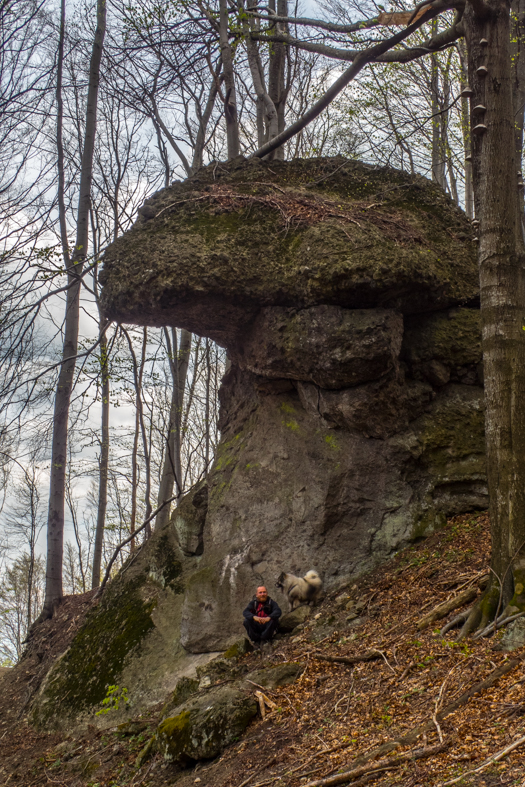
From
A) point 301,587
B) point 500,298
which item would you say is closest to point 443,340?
point 500,298

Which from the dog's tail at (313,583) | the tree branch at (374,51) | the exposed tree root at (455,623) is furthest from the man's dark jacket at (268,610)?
the tree branch at (374,51)

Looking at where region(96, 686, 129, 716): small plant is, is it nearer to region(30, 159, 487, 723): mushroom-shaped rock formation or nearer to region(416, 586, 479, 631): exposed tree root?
region(30, 159, 487, 723): mushroom-shaped rock formation

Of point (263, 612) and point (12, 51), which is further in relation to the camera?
point (12, 51)

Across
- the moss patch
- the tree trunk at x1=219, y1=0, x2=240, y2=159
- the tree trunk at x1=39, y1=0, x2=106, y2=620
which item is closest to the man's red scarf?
the moss patch

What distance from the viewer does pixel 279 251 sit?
8.33 m

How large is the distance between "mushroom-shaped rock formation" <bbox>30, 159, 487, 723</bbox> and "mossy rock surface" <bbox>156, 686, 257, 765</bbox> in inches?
95.7

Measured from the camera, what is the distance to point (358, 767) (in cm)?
354

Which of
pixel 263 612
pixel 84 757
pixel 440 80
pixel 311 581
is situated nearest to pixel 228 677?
pixel 263 612

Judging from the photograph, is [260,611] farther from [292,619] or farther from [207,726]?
[207,726]

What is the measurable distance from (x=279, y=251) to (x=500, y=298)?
13.0 feet

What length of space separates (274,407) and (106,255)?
11.3 feet

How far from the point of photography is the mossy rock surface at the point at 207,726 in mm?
5129

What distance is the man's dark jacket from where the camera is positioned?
6941mm

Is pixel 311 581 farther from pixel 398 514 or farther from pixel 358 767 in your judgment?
pixel 358 767
